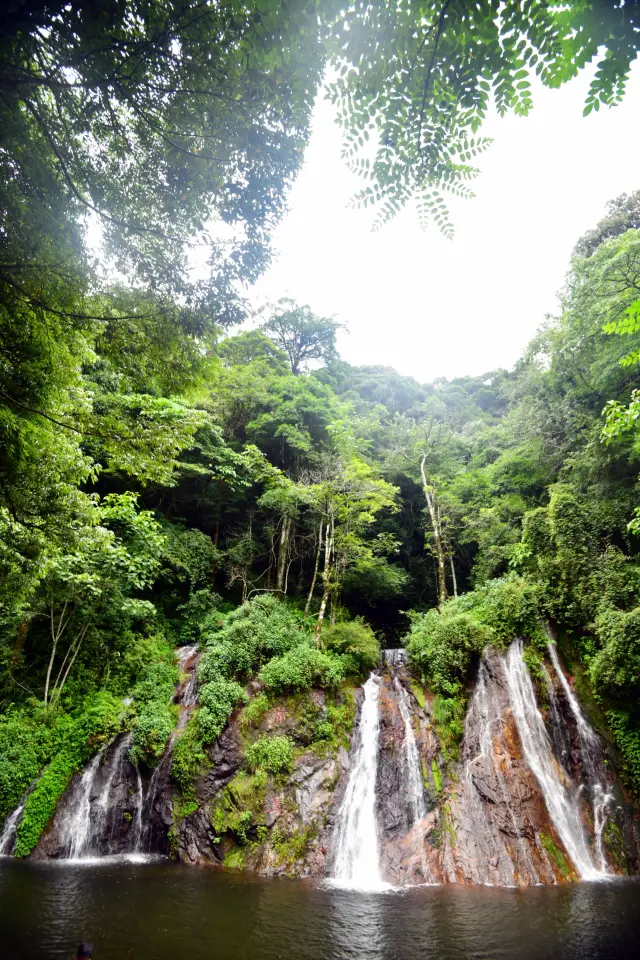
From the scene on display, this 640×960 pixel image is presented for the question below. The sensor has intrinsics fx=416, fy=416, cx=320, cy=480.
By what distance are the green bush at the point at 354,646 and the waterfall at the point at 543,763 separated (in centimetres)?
399

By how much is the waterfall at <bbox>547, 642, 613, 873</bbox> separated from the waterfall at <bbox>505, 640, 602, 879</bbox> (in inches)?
11.3

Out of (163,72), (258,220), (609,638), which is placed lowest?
(609,638)

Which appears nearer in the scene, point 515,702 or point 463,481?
point 515,702

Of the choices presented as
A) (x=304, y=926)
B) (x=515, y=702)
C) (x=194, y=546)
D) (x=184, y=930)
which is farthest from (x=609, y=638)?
(x=194, y=546)

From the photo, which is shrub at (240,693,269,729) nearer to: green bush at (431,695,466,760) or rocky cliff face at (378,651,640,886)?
rocky cliff face at (378,651,640,886)

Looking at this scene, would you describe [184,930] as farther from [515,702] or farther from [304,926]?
[515,702]

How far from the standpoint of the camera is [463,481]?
779 inches

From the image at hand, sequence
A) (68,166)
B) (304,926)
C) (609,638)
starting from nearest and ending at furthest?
1. (68,166)
2. (304,926)
3. (609,638)

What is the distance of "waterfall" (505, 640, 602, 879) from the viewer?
8289 millimetres

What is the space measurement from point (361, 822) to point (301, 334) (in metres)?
26.3

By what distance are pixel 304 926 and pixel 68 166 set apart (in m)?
9.63

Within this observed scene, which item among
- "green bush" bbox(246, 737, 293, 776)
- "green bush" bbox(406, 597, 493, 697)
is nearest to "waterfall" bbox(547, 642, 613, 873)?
"green bush" bbox(406, 597, 493, 697)

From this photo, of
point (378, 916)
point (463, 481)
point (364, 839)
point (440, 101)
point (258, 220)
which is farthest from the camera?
point (463, 481)

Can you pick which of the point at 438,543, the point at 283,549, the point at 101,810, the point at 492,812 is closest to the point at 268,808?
the point at 101,810
